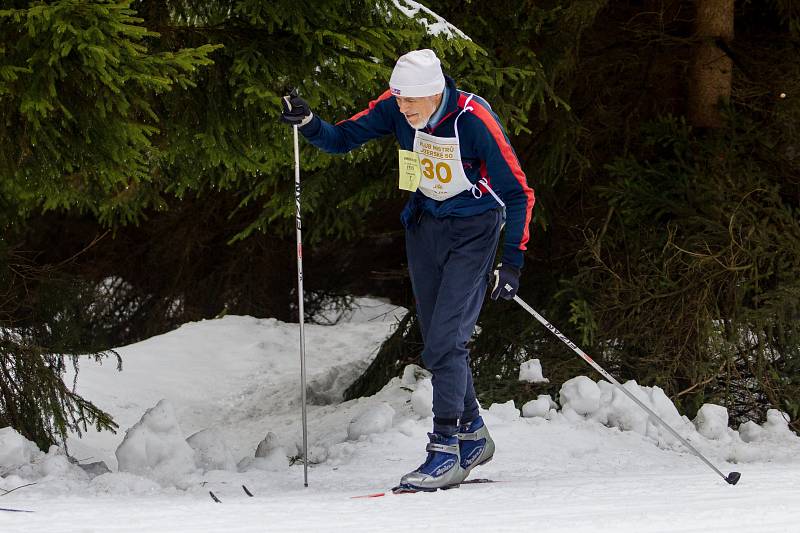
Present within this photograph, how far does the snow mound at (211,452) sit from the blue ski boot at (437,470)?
1.34 metres

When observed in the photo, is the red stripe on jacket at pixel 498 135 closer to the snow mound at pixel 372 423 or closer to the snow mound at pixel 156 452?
the snow mound at pixel 372 423

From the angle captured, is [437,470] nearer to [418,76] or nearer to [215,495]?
[215,495]

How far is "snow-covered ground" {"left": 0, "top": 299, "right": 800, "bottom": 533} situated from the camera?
148 inches

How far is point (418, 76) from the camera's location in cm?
434

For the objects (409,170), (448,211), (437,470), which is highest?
(409,170)

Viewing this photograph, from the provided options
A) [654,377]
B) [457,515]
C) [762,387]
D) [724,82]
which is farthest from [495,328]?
[457,515]

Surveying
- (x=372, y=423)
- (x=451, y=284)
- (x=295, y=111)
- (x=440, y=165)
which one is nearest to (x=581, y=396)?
(x=372, y=423)

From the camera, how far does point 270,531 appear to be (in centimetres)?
356

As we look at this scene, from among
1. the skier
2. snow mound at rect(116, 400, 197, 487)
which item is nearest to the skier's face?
the skier

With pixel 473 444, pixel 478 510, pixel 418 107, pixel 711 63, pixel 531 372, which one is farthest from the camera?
pixel 711 63

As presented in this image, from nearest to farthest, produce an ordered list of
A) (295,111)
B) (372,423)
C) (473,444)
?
(295,111)
(473,444)
(372,423)

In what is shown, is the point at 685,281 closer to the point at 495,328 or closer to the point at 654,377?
the point at 654,377

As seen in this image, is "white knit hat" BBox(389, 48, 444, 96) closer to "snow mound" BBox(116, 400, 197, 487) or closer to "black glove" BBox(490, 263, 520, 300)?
"black glove" BBox(490, 263, 520, 300)

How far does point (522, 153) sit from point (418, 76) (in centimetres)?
342
